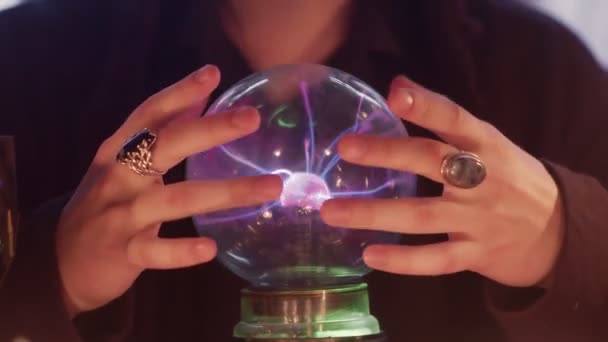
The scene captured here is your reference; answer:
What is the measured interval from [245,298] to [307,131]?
7.4 inches

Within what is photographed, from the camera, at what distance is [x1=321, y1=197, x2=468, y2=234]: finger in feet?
2.13

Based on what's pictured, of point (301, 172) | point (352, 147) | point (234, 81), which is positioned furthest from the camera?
point (234, 81)

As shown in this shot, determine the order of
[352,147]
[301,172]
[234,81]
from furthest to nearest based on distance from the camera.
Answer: [234,81]
[301,172]
[352,147]

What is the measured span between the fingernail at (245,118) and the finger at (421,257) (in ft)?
0.54

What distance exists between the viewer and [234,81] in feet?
3.61

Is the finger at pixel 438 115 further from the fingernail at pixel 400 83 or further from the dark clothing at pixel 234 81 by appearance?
the dark clothing at pixel 234 81

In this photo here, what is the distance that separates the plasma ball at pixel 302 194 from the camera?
0.73m

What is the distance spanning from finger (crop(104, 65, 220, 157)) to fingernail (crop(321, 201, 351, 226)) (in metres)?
0.18

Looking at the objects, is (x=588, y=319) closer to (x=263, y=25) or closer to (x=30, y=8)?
(x=263, y=25)

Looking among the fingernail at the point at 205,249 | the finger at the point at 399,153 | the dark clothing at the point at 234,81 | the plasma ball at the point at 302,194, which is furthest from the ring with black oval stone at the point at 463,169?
the dark clothing at the point at 234,81

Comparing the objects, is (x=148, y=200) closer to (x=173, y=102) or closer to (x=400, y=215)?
(x=173, y=102)

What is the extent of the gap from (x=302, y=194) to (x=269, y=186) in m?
0.09

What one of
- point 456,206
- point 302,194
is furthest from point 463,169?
point 302,194

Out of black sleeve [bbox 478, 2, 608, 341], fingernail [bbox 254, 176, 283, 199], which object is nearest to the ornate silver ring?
fingernail [bbox 254, 176, 283, 199]
